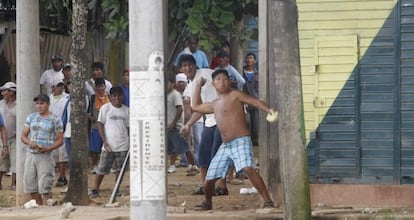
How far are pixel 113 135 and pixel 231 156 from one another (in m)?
2.61

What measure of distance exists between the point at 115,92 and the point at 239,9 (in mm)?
1954

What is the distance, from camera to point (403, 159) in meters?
9.70

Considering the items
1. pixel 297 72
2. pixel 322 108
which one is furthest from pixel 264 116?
pixel 297 72

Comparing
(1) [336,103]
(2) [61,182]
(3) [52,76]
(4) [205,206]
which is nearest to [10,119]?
(2) [61,182]

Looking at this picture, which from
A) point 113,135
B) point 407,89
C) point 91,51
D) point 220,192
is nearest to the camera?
point 407,89

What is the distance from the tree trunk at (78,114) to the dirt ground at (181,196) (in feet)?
1.03

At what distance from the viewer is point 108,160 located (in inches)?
468

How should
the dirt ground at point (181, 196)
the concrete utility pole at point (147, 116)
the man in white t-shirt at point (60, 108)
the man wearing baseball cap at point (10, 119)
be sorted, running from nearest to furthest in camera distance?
the concrete utility pole at point (147, 116)
the dirt ground at point (181, 196)
the man in white t-shirt at point (60, 108)
the man wearing baseball cap at point (10, 119)

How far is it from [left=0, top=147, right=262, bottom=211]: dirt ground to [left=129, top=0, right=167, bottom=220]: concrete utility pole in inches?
166

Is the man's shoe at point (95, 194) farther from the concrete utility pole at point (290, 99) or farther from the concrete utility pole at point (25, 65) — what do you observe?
the concrete utility pole at point (290, 99)

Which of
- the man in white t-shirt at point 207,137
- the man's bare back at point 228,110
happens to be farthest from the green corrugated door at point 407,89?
the man in white t-shirt at point 207,137

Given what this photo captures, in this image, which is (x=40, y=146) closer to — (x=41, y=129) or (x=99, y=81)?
(x=41, y=129)

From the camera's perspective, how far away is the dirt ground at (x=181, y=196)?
10688 mm

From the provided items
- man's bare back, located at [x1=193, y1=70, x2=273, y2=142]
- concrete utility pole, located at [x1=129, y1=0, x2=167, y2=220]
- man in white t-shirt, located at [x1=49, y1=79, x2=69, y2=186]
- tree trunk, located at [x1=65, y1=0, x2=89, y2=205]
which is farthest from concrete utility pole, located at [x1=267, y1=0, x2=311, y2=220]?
man in white t-shirt, located at [x1=49, y1=79, x2=69, y2=186]
